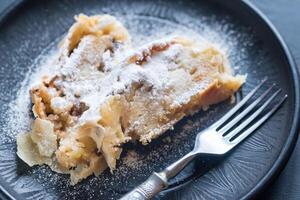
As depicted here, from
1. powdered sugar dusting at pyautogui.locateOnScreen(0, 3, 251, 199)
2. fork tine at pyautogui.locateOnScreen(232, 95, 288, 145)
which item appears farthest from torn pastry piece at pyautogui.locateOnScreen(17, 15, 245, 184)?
fork tine at pyautogui.locateOnScreen(232, 95, 288, 145)

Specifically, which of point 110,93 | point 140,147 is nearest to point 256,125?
point 140,147

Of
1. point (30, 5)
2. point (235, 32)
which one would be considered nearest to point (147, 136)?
point (235, 32)

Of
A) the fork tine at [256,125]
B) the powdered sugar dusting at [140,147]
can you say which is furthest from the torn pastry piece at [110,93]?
the fork tine at [256,125]

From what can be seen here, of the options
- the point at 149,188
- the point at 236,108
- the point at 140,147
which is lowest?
the point at 149,188

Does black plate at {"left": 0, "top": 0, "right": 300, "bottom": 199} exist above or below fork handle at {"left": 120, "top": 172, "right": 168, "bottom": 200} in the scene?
above

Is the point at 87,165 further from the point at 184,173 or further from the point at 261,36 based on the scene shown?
the point at 261,36

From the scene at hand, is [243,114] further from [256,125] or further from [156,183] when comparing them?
[156,183]

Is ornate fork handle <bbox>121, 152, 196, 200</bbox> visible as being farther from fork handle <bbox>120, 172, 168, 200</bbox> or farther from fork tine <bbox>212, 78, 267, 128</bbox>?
fork tine <bbox>212, 78, 267, 128</bbox>
